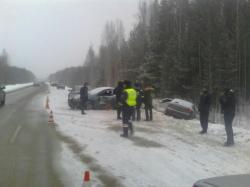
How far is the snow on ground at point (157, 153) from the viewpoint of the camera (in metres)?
9.23

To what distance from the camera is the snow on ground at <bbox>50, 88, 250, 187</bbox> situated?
9.23 metres

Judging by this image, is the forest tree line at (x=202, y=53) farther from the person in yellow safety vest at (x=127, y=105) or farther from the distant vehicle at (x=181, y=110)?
the person in yellow safety vest at (x=127, y=105)

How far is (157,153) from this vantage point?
38.7 feet

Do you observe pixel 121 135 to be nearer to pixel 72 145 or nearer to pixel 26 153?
pixel 72 145

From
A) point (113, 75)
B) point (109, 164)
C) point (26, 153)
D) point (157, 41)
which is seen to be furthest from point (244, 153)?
point (113, 75)

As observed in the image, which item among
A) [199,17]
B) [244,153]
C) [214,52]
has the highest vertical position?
[199,17]

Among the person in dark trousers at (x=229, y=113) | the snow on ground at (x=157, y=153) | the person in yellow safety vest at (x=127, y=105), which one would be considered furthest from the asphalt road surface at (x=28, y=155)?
the person in dark trousers at (x=229, y=113)

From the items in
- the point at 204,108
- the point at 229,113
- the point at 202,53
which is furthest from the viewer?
the point at 202,53

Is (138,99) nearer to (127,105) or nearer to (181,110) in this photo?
(181,110)

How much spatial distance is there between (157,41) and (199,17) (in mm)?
6661

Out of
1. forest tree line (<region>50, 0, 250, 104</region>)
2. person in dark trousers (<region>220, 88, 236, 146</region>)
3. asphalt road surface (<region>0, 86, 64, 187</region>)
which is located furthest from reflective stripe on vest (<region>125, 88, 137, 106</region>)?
forest tree line (<region>50, 0, 250, 104</region>)

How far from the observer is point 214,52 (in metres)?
45.9

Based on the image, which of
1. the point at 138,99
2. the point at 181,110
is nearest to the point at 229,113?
the point at 138,99

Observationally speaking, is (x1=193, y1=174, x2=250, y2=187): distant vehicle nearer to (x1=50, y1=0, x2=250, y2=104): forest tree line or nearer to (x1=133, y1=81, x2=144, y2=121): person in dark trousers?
(x1=133, y1=81, x2=144, y2=121): person in dark trousers
